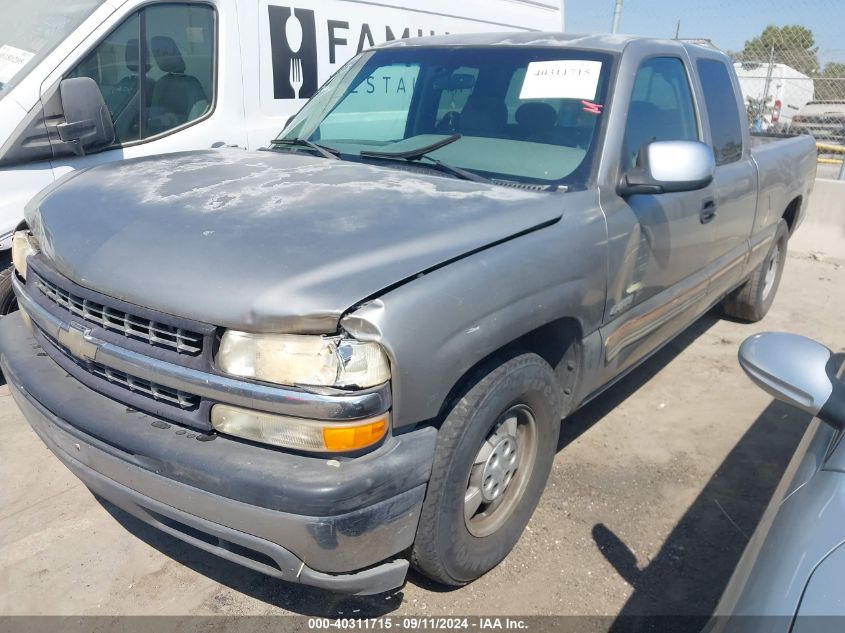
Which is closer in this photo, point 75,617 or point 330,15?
point 75,617

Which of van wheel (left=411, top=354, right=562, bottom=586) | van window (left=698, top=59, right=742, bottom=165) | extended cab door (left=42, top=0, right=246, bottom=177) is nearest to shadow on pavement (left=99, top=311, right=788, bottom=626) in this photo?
van wheel (left=411, top=354, right=562, bottom=586)

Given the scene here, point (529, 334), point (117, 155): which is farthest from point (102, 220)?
point (117, 155)

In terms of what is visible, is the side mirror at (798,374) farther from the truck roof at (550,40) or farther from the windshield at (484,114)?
the truck roof at (550,40)

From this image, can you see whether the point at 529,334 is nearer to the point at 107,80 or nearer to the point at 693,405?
the point at 693,405

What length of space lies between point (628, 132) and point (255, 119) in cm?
288

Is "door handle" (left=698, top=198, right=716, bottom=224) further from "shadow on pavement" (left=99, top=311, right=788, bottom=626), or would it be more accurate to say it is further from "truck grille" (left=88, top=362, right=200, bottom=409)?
"truck grille" (left=88, top=362, right=200, bottom=409)

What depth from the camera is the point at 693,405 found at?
409 cm

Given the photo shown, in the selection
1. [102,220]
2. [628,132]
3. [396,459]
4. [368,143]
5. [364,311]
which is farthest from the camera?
[368,143]

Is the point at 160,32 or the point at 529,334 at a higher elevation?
the point at 160,32

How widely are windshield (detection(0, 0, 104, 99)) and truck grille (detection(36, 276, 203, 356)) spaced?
7.23 ft

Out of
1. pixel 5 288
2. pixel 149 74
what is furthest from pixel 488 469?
pixel 149 74

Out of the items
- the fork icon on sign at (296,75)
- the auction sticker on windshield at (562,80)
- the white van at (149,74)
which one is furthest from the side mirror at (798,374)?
the fork icon on sign at (296,75)

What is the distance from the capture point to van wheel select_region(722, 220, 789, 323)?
514 cm

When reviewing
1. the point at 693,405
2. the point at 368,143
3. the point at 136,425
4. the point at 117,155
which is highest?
the point at 368,143
